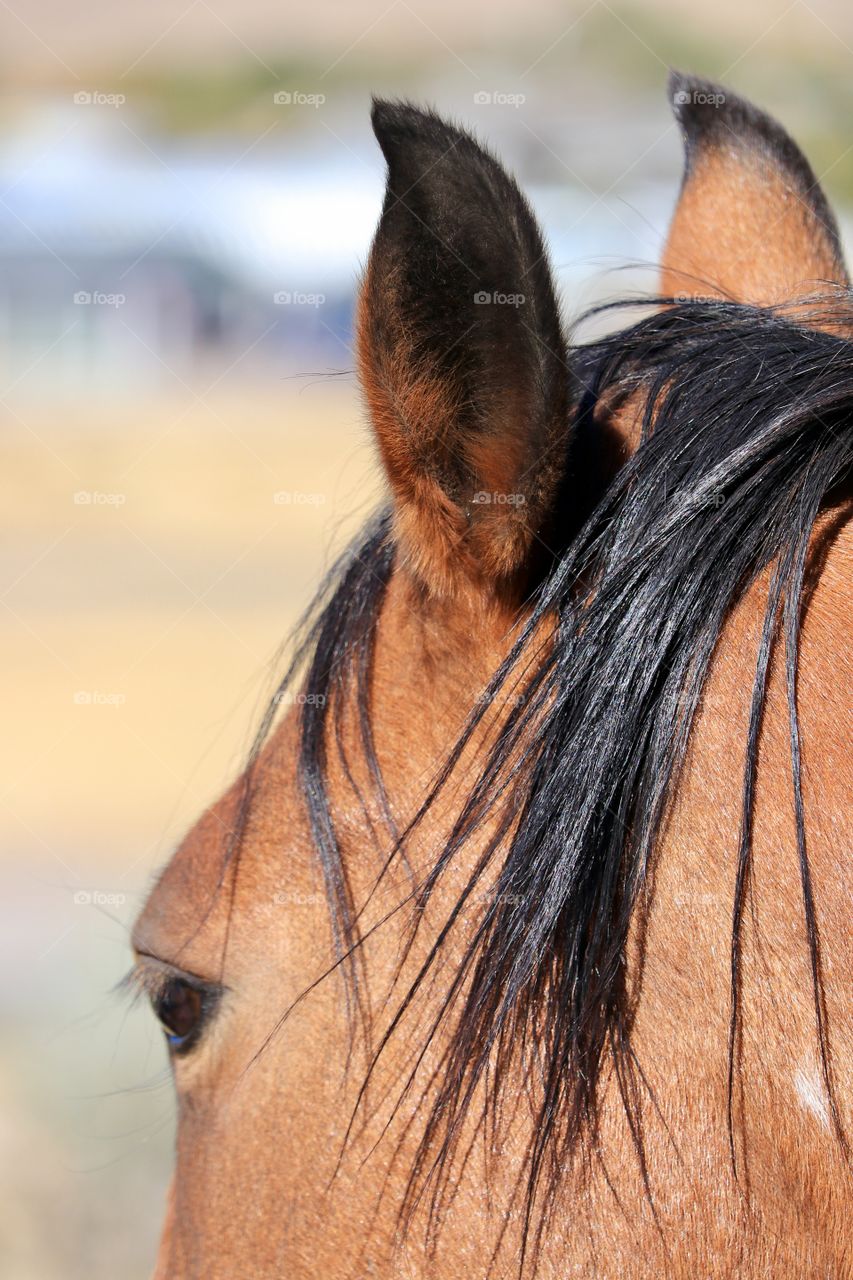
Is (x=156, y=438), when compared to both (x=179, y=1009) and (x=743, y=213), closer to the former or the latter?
(x=743, y=213)

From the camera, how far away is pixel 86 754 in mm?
9031

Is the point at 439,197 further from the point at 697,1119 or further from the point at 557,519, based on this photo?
the point at 697,1119

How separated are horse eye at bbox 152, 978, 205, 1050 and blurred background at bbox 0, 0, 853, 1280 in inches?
12.3

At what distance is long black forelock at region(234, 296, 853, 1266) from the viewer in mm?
1079

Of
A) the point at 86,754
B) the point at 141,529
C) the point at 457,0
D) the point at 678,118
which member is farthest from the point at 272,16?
the point at 678,118

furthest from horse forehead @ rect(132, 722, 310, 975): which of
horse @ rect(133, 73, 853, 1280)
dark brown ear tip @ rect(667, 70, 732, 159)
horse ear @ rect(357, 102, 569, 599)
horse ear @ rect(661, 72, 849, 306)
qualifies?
dark brown ear tip @ rect(667, 70, 732, 159)

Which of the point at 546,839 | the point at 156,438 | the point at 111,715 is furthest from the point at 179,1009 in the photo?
the point at 156,438

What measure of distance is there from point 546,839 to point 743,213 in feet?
4.41

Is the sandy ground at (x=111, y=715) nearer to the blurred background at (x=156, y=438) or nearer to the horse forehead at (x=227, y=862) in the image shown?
the blurred background at (x=156, y=438)

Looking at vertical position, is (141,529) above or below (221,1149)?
below

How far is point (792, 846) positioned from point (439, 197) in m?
0.71

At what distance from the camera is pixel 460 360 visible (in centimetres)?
114

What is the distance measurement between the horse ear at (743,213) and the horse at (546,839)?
613 mm

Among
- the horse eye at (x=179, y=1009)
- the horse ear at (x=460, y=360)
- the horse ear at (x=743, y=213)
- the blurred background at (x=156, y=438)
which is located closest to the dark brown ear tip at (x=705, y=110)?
the horse ear at (x=743, y=213)
